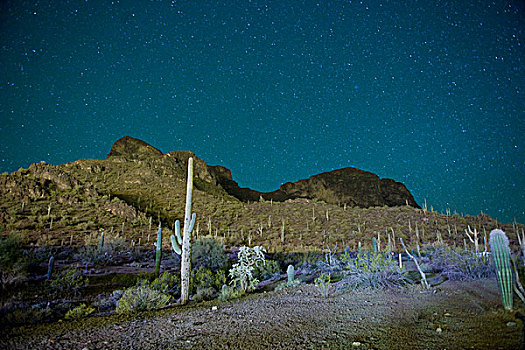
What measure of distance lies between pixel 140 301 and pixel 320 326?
4.71m

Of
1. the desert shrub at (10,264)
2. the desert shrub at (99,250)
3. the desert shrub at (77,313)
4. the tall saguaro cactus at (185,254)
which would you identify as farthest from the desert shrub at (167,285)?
the desert shrub at (99,250)

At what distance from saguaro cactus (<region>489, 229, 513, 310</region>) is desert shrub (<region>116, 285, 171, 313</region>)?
7255mm

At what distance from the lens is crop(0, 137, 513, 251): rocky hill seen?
2192 centimetres

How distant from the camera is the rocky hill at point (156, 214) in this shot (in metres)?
21.9

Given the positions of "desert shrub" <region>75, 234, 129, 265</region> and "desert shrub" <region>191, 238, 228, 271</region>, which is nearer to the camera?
"desert shrub" <region>191, 238, 228, 271</region>

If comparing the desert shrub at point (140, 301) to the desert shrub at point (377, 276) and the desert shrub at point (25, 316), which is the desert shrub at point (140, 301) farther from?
the desert shrub at point (377, 276)

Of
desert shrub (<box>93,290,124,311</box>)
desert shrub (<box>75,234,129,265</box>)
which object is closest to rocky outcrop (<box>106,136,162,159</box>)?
desert shrub (<box>75,234,129,265</box>)

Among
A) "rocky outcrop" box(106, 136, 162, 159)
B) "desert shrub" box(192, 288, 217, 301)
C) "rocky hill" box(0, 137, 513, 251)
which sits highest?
"rocky outcrop" box(106, 136, 162, 159)

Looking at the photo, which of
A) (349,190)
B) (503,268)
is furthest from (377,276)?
(349,190)

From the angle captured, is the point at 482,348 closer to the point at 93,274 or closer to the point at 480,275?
the point at 480,275

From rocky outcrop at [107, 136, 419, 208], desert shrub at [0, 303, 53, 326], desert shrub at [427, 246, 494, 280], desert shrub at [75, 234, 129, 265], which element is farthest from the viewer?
rocky outcrop at [107, 136, 419, 208]

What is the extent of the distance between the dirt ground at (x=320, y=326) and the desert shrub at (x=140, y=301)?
0.36m

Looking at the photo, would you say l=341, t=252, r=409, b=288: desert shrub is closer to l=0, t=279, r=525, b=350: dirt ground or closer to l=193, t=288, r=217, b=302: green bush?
l=0, t=279, r=525, b=350: dirt ground

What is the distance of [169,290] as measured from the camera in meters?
9.47
